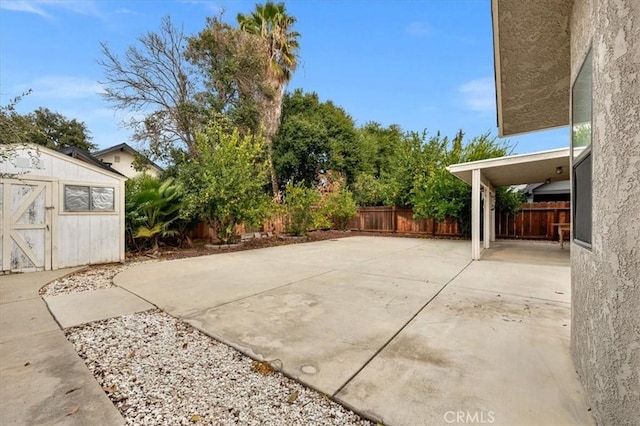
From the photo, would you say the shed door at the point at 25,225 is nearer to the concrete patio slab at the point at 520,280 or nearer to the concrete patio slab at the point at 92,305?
the concrete patio slab at the point at 92,305

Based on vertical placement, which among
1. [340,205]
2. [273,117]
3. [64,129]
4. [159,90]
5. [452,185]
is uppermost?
[64,129]

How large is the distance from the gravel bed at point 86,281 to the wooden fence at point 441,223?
400cm

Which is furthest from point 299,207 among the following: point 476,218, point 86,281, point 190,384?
point 190,384

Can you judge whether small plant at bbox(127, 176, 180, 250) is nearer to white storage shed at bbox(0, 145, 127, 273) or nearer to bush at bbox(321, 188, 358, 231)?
white storage shed at bbox(0, 145, 127, 273)

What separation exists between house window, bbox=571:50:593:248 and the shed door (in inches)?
337

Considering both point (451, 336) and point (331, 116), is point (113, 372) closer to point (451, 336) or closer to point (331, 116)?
point (451, 336)

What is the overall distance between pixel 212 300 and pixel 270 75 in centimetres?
1389

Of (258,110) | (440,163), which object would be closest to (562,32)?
(440,163)

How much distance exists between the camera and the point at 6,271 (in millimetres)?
5535

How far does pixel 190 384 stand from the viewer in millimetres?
2029

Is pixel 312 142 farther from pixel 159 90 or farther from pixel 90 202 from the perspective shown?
pixel 90 202

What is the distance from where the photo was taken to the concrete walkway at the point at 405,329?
181 cm

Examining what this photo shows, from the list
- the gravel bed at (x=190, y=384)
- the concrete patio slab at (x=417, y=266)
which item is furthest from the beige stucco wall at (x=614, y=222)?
the concrete patio slab at (x=417, y=266)

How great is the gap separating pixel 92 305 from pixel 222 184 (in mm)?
4982
